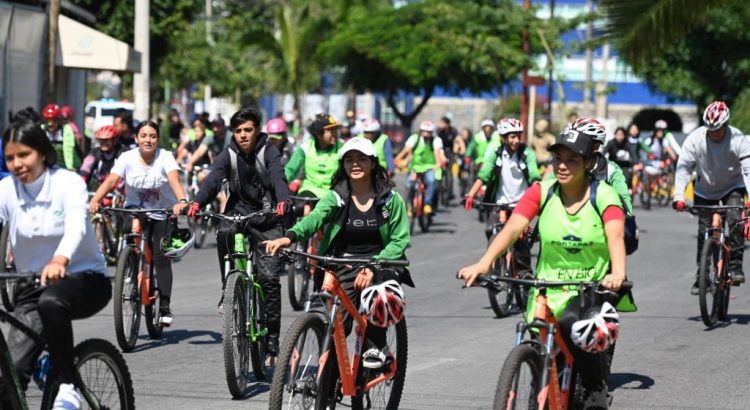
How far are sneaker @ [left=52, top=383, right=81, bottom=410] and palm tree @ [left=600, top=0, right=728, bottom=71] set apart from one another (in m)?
6.10

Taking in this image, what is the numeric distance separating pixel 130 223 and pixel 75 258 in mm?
5052

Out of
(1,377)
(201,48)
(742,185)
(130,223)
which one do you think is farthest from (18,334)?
(201,48)

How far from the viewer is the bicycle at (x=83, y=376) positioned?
6336 millimetres

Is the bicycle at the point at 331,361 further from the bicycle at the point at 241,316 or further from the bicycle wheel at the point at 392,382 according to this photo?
the bicycle at the point at 241,316

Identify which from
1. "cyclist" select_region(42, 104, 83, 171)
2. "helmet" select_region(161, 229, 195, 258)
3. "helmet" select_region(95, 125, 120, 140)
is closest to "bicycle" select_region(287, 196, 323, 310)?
"helmet" select_region(95, 125, 120, 140)

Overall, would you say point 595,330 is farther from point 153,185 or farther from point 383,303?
point 153,185

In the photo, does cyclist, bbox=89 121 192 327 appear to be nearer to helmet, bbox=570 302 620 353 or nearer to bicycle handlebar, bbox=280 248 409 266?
bicycle handlebar, bbox=280 248 409 266

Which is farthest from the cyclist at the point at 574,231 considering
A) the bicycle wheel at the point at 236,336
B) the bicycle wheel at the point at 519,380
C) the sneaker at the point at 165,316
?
the sneaker at the point at 165,316

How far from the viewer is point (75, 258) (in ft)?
22.2

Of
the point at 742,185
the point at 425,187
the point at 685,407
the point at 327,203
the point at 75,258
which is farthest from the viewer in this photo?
the point at 425,187

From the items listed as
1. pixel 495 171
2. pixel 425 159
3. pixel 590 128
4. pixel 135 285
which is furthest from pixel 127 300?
pixel 425 159

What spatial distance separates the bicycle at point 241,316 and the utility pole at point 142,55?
57.4ft

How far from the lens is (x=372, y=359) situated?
7.84 metres

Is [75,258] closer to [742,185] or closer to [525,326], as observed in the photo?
[525,326]
